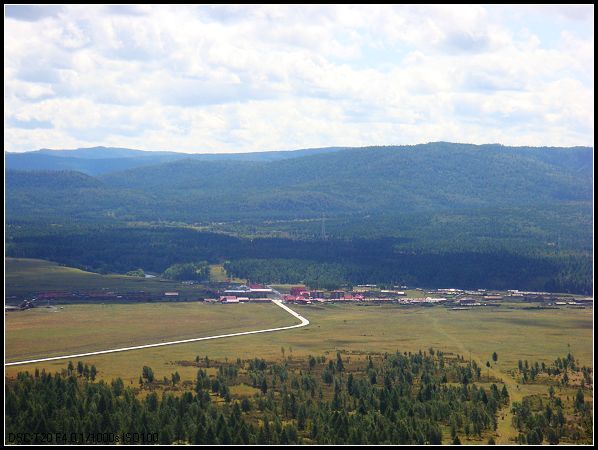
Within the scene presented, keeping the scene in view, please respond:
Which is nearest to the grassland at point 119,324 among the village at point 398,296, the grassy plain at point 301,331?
the grassy plain at point 301,331

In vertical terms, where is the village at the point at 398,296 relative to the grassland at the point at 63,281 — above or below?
below

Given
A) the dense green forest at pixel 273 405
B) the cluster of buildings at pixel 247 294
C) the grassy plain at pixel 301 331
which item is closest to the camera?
the dense green forest at pixel 273 405

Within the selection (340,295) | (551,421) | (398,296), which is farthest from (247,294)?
(551,421)

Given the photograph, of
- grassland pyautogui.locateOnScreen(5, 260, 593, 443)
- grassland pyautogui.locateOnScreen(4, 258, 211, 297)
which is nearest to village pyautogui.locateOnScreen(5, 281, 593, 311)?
grassland pyautogui.locateOnScreen(4, 258, 211, 297)

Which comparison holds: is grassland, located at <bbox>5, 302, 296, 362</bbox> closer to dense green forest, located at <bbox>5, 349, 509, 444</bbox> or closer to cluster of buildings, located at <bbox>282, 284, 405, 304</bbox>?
cluster of buildings, located at <bbox>282, 284, 405, 304</bbox>

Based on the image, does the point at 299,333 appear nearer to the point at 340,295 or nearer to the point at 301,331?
the point at 301,331

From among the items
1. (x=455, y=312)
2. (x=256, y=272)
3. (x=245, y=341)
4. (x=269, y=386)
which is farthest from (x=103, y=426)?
(x=256, y=272)

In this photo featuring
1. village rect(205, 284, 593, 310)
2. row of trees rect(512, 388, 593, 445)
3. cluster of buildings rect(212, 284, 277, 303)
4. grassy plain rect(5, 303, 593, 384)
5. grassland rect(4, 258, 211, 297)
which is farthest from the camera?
grassland rect(4, 258, 211, 297)

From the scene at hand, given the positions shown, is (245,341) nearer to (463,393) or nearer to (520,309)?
(463,393)

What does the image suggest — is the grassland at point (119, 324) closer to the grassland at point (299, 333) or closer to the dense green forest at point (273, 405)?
the grassland at point (299, 333)
